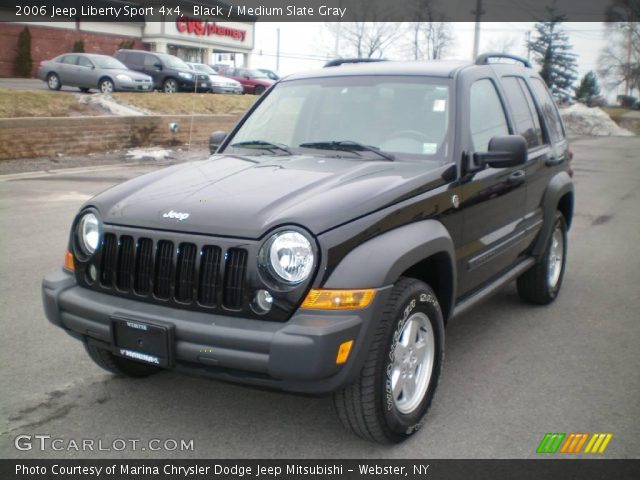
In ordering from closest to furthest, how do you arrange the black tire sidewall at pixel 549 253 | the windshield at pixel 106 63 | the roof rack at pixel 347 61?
1. the roof rack at pixel 347 61
2. the black tire sidewall at pixel 549 253
3. the windshield at pixel 106 63

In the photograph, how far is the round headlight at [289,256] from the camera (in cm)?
301

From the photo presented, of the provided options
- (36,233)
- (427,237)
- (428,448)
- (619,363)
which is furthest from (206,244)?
(36,233)

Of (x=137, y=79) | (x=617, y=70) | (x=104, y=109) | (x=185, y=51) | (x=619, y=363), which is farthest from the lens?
(x=617, y=70)

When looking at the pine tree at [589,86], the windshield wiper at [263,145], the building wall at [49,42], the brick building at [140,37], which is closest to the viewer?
the windshield wiper at [263,145]

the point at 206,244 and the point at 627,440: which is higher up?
the point at 206,244

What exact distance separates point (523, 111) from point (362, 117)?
1.55 metres

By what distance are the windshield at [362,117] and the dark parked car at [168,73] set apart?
23.2 metres

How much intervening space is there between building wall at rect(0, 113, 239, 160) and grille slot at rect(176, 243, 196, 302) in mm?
12564

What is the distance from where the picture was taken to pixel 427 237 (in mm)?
3445

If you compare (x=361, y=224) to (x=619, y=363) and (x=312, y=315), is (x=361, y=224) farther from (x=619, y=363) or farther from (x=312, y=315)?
(x=619, y=363)

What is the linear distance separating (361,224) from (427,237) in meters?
0.47

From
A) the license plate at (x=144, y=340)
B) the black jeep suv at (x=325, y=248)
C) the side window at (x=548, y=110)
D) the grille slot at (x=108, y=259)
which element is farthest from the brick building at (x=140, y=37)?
the license plate at (x=144, y=340)

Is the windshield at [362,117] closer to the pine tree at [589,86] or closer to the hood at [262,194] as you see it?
the hood at [262,194]

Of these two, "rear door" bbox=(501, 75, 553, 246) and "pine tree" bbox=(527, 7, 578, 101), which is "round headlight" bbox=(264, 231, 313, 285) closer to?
"rear door" bbox=(501, 75, 553, 246)
